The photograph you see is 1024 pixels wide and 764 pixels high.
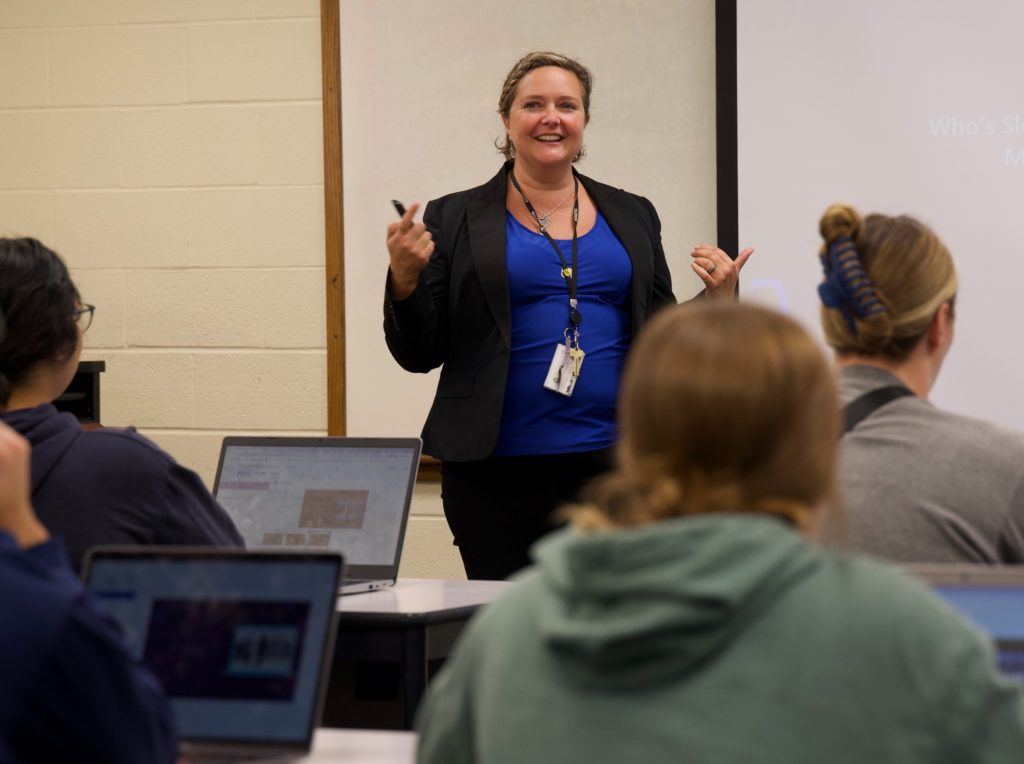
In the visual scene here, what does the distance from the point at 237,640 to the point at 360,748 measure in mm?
171

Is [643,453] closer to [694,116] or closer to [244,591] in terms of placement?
[244,591]

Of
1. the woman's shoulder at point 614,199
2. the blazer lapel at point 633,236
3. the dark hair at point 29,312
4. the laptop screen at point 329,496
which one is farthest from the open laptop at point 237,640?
the woman's shoulder at point 614,199

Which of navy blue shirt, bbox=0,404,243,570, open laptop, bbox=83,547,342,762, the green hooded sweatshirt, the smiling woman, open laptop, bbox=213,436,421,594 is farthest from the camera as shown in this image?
the smiling woman

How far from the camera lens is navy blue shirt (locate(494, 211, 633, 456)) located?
279 cm

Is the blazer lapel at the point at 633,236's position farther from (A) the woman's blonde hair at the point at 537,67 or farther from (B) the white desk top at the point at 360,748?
(B) the white desk top at the point at 360,748

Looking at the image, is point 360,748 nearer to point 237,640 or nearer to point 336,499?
point 237,640

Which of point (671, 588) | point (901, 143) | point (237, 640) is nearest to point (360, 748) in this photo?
point (237, 640)

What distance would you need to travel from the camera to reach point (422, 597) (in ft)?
7.61

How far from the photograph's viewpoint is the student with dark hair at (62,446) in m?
1.84

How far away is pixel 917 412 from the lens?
1.56m

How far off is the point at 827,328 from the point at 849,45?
7.27 ft

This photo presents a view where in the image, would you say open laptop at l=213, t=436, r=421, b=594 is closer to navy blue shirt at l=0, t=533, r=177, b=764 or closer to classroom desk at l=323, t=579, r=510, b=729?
classroom desk at l=323, t=579, r=510, b=729

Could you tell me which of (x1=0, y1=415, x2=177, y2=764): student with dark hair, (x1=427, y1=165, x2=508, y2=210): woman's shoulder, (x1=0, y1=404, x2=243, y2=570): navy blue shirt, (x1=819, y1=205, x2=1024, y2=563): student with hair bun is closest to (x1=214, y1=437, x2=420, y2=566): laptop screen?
(x1=0, y1=404, x2=243, y2=570): navy blue shirt

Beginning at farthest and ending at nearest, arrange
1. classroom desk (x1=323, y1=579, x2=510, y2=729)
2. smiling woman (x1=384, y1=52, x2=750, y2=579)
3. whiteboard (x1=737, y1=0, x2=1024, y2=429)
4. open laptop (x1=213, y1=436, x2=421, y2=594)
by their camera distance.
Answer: whiteboard (x1=737, y1=0, x2=1024, y2=429) < smiling woman (x1=384, y1=52, x2=750, y2=579) < open laptop (x1=213, y1=436, x2=421, y2=594) < classroom desk (x1=323, y1=579, x2=510, y2=729)
